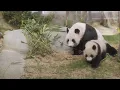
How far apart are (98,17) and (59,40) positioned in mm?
613

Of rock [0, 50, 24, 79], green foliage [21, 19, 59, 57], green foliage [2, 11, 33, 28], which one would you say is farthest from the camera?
green foliage [2, 11, 33, 28]

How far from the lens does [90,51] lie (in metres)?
2.93

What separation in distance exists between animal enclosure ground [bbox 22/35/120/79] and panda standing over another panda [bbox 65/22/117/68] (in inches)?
4.5

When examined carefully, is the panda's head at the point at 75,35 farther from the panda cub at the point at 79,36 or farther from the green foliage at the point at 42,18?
the green foliage at the point at 42,18

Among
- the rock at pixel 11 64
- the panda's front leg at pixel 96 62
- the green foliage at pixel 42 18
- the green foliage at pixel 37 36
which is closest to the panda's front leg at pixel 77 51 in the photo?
the panda's front leg at pixel 96 62

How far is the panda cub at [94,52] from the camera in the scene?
9.59ft

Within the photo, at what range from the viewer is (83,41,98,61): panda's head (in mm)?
2918

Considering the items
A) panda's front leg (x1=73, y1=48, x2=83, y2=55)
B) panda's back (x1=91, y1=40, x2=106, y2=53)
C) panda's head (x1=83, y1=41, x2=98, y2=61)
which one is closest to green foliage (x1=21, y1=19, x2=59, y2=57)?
panda's front leg (x1=73, y1=48, x2=83, y2=55)

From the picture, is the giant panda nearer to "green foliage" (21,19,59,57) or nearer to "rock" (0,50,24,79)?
"green foliage" (21,19,59,57)

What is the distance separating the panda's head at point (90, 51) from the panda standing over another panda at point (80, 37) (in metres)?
0.08

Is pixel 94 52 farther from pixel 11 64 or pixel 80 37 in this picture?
pixel 11 64

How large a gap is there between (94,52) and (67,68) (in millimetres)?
385
